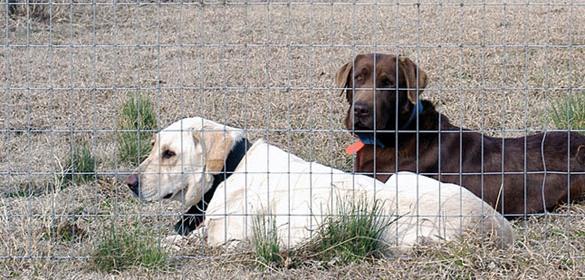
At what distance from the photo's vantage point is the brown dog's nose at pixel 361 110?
5.88 meters

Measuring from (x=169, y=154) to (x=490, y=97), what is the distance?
3.66m

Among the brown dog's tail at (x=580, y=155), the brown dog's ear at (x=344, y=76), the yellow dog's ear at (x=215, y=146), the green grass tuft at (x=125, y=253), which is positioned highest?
the brown dog's ear at (x=344, y=76)

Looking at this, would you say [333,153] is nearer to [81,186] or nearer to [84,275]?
[81,186]

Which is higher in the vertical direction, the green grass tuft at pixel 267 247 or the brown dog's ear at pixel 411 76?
the brown dog's ear at pixel 411 76

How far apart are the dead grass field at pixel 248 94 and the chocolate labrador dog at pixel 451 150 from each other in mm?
165

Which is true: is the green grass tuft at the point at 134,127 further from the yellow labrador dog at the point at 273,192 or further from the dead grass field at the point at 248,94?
the yellow labrador dog at the point at 273,192

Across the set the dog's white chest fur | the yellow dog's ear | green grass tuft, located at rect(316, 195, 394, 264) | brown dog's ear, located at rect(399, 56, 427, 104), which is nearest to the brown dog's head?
brown dog's ear, located at rect(399, 56, 427, 104)

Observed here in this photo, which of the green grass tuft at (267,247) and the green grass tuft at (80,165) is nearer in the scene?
the green grass tuft at (267,247)

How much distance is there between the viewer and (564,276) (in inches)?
181

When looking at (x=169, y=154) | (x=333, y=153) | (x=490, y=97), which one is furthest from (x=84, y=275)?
(x=490, y=97)

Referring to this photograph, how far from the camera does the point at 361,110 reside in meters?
5.89

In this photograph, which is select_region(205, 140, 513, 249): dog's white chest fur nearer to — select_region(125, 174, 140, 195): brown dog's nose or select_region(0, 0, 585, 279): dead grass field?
select_region(0, 0, 585, 279): dead grass field

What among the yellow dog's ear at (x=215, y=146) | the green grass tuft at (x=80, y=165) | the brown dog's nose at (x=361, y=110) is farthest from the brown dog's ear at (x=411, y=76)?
Answer: the green grass tuft at (x=80, y=165)

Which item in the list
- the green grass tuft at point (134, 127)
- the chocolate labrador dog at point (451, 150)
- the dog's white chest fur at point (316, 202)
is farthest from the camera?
the green grass tuft at point (134, 127)
